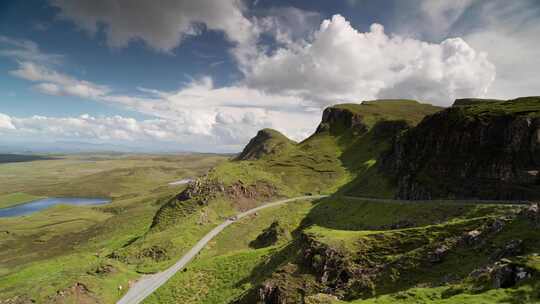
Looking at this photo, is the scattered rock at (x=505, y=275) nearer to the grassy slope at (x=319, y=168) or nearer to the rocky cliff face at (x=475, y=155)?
the rocky cliff face at (x=475, y=155)

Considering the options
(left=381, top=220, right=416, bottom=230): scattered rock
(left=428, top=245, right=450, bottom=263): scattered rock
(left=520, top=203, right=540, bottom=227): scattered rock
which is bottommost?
(left=381, top=220, right=416, bottom=230): scattered rock

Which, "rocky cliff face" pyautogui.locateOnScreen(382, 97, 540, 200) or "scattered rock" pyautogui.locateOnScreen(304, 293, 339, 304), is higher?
"rocky cliff face" pyautogui.locateOnScreen(382, 97, 540, 200)

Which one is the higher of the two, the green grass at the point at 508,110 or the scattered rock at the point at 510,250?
the green grass at the point at 508,110

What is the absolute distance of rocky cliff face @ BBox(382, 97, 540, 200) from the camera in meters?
56.1

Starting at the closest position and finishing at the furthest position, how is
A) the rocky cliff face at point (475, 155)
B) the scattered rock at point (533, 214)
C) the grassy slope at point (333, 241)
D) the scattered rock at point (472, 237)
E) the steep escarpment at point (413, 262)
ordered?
the steep escarpment at point (413, 262) → the scattered rock at point (533, 214) → the grassy slope at point (333, 241) → the scattered rock at point (472, 237) → the rocky cliff face at point (475, 155)

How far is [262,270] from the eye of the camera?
53.3 meters

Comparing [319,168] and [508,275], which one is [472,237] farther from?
[319,168]

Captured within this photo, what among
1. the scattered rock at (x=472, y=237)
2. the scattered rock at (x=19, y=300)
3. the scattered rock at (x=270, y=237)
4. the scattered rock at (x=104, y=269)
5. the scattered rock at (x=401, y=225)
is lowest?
the scattered rock at (x=19, y=300)

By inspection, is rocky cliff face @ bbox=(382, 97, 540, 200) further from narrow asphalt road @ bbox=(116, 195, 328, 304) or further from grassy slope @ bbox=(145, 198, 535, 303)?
narrow asphalt road @ bbox=(116, 195, 328, 304)

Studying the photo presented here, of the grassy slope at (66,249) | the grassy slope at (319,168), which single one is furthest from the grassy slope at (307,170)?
the grassy slope at (66,249)

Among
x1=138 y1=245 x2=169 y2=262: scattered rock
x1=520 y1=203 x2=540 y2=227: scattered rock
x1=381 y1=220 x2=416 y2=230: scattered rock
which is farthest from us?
x1=138 y1=245 x2=169 y2=262: scattered rock

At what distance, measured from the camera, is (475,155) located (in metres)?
66.7

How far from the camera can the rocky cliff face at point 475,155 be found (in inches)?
2210

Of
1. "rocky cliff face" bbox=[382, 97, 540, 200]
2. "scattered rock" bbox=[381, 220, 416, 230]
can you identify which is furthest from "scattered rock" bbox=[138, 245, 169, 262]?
"rocky cliff face" bbox=[382, 97, 540, 200]
